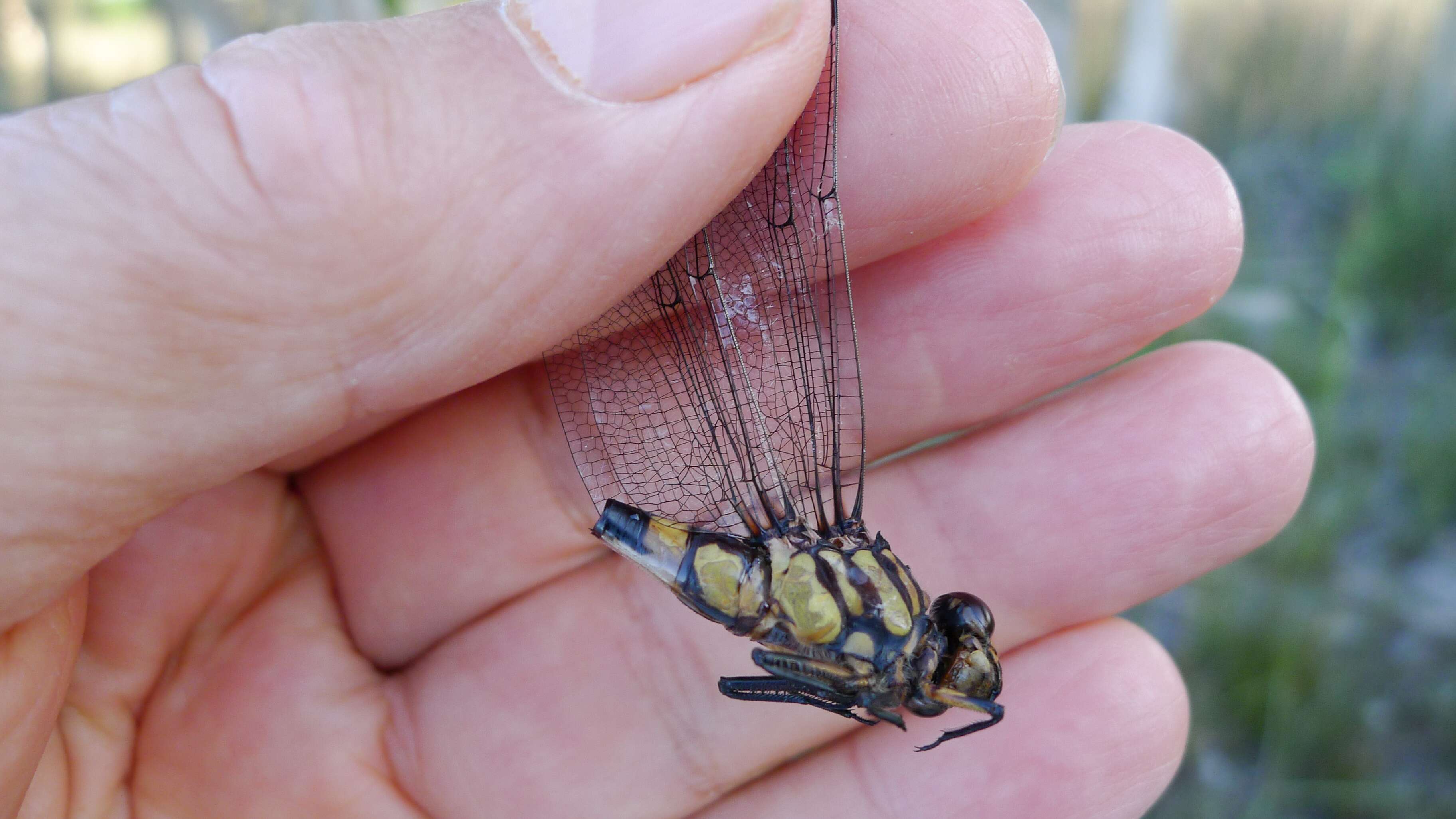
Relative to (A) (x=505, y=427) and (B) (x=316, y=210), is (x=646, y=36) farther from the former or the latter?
(A) (x=505, y=427)

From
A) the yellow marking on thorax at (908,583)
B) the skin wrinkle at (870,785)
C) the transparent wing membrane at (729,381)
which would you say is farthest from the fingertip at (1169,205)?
the skin wrinkle at (870,785)

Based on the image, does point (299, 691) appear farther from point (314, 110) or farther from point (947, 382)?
point (947, 382)

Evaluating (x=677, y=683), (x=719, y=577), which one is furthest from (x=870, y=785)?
(x=719, y=577)

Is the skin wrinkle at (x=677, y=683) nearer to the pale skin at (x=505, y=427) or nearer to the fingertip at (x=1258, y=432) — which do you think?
the pale skin at (x=505, y=427)

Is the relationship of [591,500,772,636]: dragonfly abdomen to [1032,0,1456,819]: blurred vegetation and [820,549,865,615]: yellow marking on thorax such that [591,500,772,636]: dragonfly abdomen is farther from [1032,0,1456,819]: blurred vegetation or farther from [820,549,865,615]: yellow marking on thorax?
[1032,0,1456,819]: blurred vegetation

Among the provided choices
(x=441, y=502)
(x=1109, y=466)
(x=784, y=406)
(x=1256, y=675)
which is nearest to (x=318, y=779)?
(x=441, y=502)

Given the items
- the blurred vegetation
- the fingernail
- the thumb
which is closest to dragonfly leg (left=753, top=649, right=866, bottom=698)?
the thumb
